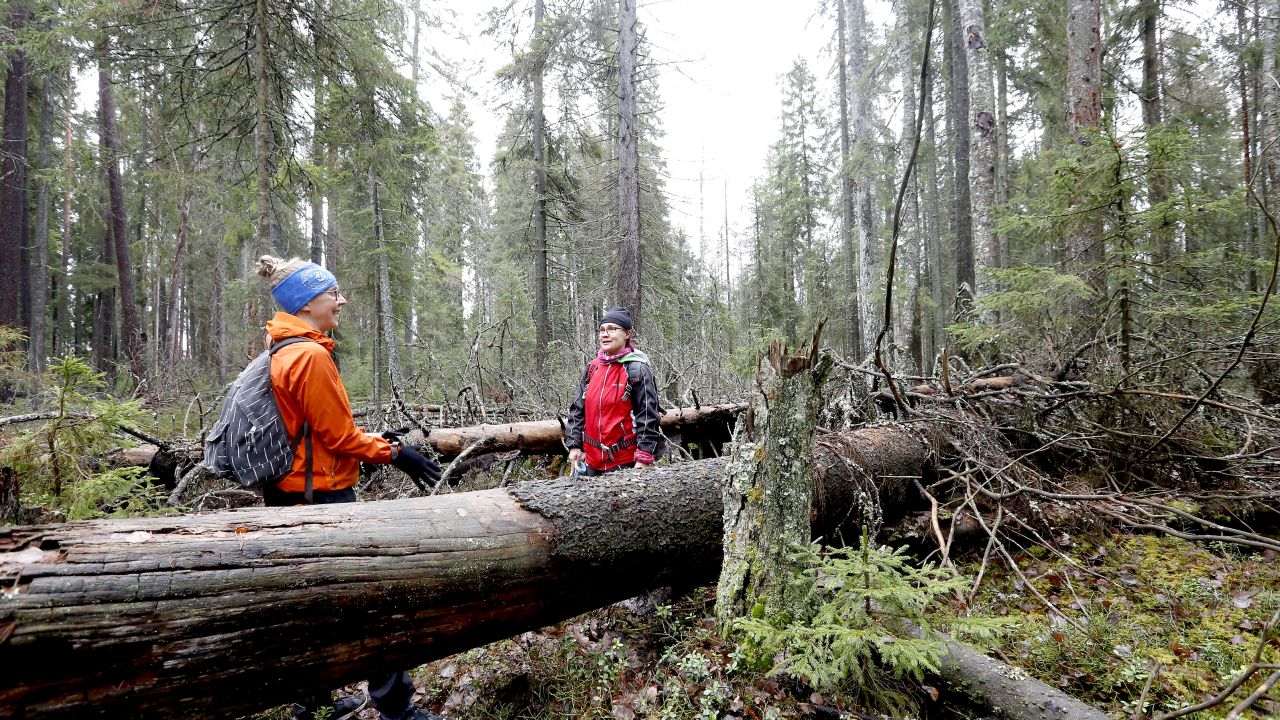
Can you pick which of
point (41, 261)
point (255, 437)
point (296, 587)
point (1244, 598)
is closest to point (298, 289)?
point (255, 437)

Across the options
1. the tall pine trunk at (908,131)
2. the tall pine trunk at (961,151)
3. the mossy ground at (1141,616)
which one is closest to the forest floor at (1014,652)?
the mossy ground at (1141,616)

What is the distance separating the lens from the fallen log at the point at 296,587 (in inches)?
60.9

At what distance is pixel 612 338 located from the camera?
167 inches

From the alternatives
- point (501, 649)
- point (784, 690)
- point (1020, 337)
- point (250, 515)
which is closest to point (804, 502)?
point (784, 690)

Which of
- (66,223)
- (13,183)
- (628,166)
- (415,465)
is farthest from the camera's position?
(66,223)

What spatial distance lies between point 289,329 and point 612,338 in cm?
224

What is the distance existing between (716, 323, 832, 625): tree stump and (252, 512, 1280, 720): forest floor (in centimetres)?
33

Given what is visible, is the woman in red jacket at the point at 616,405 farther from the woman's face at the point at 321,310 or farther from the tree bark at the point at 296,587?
the woman's face at the point at 321,310

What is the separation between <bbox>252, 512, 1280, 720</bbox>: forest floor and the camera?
2404 mm

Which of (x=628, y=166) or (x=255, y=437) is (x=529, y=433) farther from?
(x=628, y=166)

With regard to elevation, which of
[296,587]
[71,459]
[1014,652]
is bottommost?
[1014,652]

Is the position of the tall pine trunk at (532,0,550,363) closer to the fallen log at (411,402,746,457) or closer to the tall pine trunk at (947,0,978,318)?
the fallen log at (411,402,746,457)

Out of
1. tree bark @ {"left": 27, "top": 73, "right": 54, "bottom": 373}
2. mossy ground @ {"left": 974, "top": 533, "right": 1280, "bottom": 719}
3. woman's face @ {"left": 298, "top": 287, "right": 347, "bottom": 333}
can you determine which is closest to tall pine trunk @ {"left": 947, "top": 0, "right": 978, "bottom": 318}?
mossy ground @ {"left": 974, "top": 533, "right": 1280, "bottom": 719}

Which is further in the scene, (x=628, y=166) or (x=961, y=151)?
(x=961, y=151)
